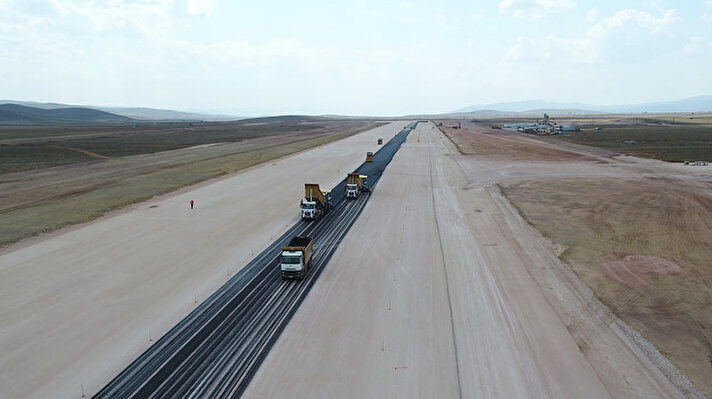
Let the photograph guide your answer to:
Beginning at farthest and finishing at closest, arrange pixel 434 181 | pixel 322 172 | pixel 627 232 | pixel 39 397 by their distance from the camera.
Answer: pixel 322 172 < pixel 434 181 < pixel 627 232 < pixel 39 397

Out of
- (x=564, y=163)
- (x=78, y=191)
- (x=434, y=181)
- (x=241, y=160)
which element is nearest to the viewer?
(x=78, y=191)

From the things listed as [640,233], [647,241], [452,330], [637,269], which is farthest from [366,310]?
[640,233]

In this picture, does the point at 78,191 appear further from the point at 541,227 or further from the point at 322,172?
the point at 541,227

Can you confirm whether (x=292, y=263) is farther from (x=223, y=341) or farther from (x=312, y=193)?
(x=312, y=193)

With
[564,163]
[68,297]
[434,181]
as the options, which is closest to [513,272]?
[68,297]

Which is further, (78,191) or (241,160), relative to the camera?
(241,160)
